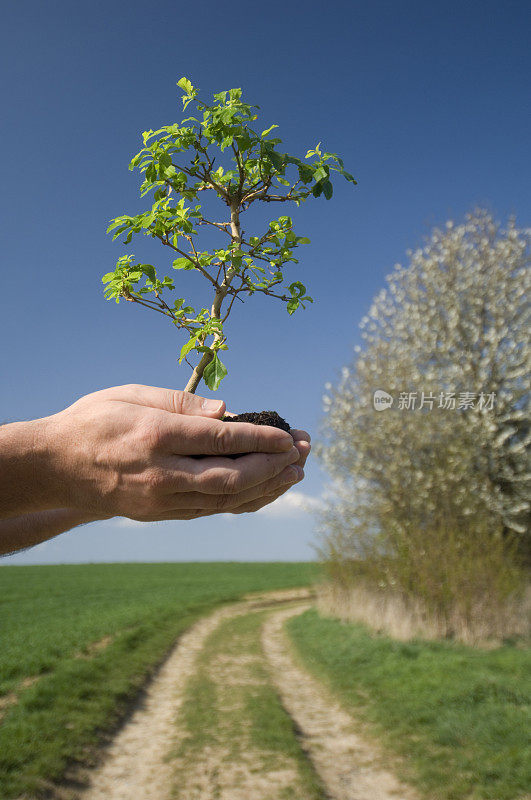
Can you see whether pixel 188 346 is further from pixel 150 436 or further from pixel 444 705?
pixel 444 705

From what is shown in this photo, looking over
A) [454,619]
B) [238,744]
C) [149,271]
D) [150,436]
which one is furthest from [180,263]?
[454,619]

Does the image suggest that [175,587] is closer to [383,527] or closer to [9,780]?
[383,527]

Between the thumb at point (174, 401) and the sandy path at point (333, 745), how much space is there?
18.9 feet

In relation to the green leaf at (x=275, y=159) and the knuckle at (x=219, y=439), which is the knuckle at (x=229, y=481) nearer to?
the knuckle at (x=219, y=439)

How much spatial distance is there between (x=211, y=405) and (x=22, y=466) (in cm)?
78

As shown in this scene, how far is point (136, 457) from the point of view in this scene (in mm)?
2193

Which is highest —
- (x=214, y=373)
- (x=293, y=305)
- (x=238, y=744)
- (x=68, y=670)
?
(x=293, y=305)

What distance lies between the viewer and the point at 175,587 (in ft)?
101

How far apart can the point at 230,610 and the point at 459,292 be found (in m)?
13.8

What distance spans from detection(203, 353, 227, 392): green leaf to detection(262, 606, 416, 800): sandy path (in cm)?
565

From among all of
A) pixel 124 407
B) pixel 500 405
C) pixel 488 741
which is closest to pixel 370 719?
pixel 488 741

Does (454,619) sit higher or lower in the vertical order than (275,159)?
lower

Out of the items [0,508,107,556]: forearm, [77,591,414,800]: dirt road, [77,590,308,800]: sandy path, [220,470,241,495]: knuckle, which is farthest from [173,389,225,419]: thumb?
[77,590,308,800]: sandy path

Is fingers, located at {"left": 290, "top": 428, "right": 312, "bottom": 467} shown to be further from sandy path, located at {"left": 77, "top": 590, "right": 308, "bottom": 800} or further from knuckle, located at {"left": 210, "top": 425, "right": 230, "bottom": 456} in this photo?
sandy path, located at {"left": 77, "top": 590, "right": 308, "bottom": 800}
